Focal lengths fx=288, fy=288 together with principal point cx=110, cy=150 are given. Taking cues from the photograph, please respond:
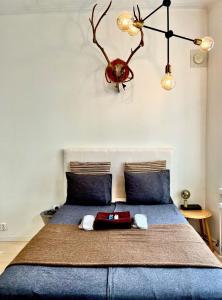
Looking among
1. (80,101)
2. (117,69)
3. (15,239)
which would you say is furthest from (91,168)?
(15,239)

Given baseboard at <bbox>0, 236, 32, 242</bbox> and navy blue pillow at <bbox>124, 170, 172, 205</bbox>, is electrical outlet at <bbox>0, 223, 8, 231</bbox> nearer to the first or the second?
baseboard at <bbox>0, 236, 32, 242</bbox>

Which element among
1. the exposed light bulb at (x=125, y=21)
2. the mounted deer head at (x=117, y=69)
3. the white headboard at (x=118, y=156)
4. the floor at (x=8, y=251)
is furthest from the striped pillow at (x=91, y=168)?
the exposed light bulb at (x=125, y=21)

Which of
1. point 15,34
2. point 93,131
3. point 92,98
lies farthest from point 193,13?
point 15,34

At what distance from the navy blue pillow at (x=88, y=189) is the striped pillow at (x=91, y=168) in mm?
156

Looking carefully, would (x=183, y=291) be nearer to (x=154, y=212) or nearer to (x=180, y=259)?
(x=180, y=259)

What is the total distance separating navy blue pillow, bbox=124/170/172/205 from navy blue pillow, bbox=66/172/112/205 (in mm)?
242

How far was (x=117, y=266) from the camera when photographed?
1.88 m

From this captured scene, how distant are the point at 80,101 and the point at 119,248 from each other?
210 centimetres

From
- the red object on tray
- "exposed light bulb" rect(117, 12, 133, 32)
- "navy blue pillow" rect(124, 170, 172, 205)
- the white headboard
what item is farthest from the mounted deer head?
the red object on tray

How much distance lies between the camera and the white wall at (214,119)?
3.27 meters

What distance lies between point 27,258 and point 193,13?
3.28 m

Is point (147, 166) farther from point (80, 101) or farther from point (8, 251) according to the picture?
point (8, 251)

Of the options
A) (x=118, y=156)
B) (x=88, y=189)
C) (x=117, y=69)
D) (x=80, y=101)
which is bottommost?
(x=88, y=189)

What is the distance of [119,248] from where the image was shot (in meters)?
2.14
